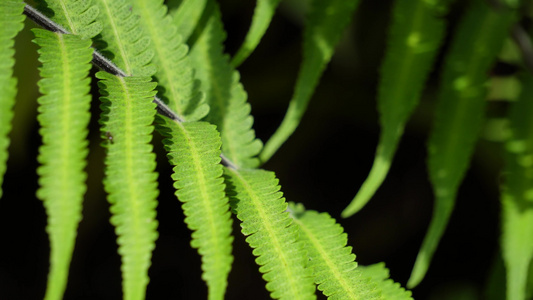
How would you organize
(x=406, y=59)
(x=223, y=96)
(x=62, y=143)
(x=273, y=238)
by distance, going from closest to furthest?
1. (x=62, y=143)
2. (x=273, y=238)
3. (x=223, y=96)
4. (x=406, y=59)

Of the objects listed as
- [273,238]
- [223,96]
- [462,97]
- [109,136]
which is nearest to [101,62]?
[109,136]

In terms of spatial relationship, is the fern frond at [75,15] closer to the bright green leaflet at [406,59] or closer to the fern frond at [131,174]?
the fern frond at [131,174]

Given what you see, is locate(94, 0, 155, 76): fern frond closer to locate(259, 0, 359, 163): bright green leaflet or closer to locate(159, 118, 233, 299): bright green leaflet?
locate(159, 118, 233, 299): bright green leaflet

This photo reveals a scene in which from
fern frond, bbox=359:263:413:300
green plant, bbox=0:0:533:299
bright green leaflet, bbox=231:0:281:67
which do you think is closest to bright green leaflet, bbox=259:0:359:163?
green plant, bbox=0:0:533:299

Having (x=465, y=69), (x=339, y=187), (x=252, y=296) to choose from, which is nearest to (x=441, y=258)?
(x=339, y=187)

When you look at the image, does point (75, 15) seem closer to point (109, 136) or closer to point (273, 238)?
point (109, 136)
